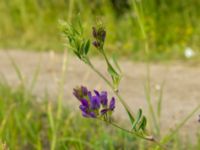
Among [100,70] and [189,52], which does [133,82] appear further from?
[189,52]

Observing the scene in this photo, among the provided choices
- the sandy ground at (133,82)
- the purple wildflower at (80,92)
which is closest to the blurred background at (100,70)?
the sandy ground at (133,82)

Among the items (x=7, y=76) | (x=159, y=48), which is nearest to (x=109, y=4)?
(x=159, y=48)

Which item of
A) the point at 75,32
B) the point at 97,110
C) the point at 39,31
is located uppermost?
the point at 39,31

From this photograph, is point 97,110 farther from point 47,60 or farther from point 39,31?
point 39,31

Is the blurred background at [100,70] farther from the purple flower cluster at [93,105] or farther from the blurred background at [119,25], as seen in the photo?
the purple flower cluster at [93,105]

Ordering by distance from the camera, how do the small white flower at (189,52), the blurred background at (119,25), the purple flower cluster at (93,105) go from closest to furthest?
the purple flower cluster at (93,105) → the small white flower at (189,52) → the blurred background at (119,25)

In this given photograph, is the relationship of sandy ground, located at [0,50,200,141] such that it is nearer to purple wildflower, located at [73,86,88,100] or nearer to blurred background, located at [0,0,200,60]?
blurred background, located at [0,0,200,60]

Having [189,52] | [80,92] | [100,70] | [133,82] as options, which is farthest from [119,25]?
[80,92]
